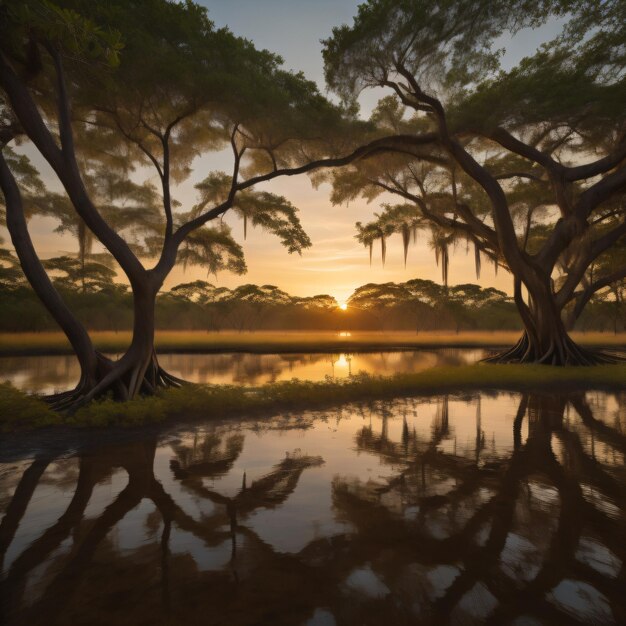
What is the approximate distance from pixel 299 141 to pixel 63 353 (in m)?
22.4

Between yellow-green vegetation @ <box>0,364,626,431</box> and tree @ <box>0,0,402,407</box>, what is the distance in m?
0.97

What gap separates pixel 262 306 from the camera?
5631 centimetres

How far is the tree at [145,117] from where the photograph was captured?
8.18m

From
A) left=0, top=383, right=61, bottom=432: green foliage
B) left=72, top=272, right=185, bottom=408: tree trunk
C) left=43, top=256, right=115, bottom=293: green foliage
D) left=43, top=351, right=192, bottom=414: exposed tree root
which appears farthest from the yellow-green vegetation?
left=43, top=256, right=115, bottom=293: green foliage

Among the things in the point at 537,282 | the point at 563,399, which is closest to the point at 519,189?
the point at 537,282

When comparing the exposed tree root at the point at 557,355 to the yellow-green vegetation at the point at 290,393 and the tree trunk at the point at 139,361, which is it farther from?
the tree trunk at the point at 139,361

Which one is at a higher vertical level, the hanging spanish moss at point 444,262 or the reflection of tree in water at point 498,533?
the hanging spanish moss at point 444,262

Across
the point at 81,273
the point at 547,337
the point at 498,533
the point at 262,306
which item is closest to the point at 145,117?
the point at 498,533

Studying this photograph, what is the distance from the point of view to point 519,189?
2027cm

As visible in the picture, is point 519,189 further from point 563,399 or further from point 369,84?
point 563,399

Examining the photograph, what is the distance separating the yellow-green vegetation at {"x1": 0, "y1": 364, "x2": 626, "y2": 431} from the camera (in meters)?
7.59

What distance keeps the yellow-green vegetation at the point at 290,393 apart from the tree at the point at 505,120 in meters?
3.90

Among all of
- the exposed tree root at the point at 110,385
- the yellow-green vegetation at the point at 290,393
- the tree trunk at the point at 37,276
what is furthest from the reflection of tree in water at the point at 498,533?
the tree trunk at the point at 37,276

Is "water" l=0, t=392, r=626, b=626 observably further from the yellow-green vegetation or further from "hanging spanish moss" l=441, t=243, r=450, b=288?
"hanging spanish moss" l=441, t=243, r=450, b=288
